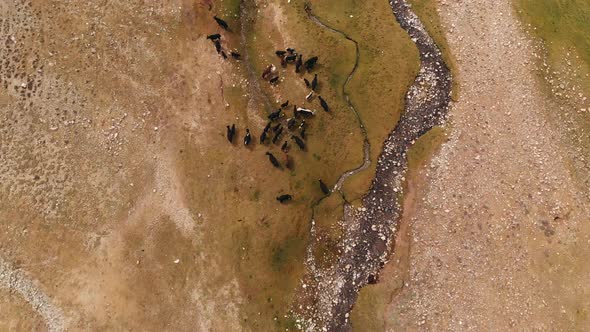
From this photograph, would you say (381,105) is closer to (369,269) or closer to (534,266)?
(369,269)

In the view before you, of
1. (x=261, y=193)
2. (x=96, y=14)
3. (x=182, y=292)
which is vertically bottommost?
(x=182, y=292)

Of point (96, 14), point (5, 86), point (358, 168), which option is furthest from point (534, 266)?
point (5, 86)

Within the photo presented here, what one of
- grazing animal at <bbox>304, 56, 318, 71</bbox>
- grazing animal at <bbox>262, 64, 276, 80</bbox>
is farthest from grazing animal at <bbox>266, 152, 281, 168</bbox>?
grazing animal at <bbox>304, 56, 318, 71</bbox>

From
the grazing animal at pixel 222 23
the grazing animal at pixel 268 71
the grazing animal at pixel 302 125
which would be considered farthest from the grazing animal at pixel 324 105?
the grazing animal at pixel 222 23

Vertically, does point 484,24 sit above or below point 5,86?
above

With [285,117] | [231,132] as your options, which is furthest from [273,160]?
[231,132]

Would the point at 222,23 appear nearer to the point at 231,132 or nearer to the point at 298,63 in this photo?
the point at 298,63
